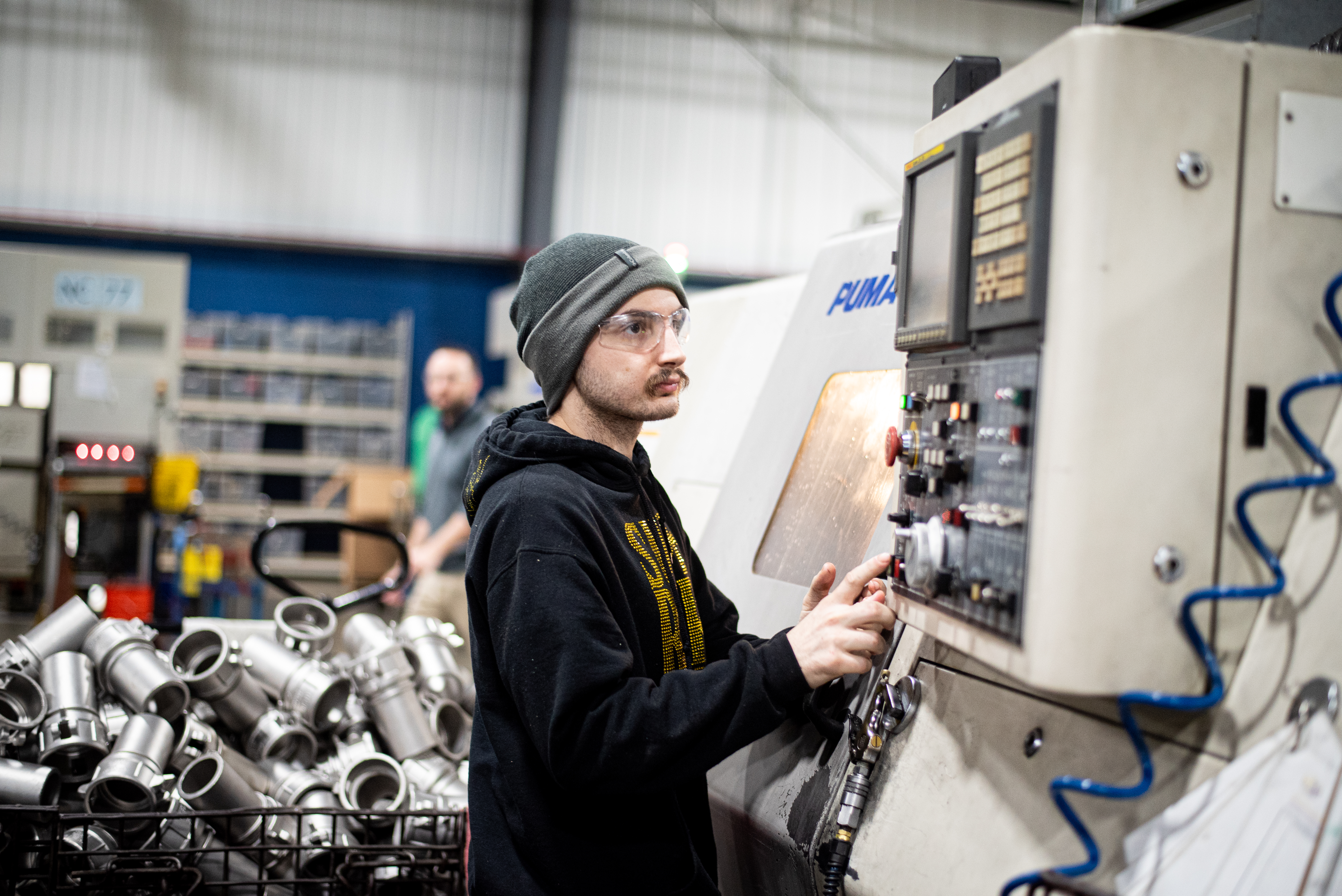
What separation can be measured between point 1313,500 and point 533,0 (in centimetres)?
877

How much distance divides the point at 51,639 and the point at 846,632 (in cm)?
172

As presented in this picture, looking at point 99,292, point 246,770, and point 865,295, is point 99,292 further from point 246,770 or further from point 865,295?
point 865,295

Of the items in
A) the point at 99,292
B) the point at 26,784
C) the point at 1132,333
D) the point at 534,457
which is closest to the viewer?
the point at 1132,333

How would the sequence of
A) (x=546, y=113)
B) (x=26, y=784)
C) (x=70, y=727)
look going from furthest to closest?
1. (x=546, y=113)
2. (x=70, y=727)
3. (x=26, y=784)

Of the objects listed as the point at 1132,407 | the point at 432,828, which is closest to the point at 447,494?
the point at 432,828

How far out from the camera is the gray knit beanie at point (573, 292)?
144cm

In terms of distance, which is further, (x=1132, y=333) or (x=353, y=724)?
(x=353, y=724)

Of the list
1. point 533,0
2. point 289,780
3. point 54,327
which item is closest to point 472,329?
point 533,0

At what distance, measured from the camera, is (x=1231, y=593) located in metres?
0.96

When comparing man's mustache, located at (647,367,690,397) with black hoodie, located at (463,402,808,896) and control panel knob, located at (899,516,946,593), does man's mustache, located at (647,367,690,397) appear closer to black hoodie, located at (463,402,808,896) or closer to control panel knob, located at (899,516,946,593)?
black hoodie, located at (463,402,808,896)

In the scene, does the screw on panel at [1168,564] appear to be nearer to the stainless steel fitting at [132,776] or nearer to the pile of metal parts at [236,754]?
the pile of metal parts at [236,754]

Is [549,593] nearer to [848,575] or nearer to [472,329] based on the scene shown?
[848,575]

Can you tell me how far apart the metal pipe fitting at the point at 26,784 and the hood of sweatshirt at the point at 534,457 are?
910 mm

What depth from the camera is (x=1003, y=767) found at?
117cm
